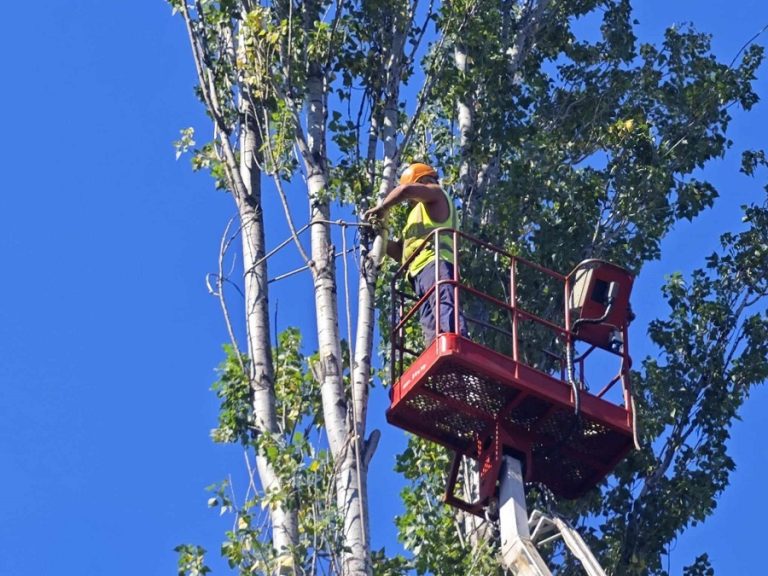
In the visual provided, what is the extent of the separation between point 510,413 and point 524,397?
235mm

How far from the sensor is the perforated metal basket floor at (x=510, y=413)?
13375mm

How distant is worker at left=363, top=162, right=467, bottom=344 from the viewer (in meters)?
13.9

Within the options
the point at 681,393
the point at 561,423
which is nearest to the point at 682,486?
the point at 681,393

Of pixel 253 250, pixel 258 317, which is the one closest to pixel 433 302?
pixel 258 317

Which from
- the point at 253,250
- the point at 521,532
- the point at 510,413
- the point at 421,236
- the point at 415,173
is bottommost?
the point at 521,532

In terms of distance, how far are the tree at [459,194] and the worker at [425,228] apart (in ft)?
1.01

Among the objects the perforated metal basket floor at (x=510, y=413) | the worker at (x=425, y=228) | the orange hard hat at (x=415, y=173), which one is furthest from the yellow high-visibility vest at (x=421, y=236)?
the perforated metal basket floor at (x=510, y=413)

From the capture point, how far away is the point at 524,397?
533 inches

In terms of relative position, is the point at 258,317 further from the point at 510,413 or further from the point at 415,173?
the point at 510,413

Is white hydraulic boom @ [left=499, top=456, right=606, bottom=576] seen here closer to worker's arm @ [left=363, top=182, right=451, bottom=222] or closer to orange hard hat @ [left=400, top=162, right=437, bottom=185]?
worker's arm @ [left=363, top=182, right=451, bottom=222]

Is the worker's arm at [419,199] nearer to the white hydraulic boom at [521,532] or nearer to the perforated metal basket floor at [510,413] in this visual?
the perforated metal basket floor at [510,413]

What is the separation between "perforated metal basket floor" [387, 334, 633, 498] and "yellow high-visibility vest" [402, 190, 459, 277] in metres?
0.81

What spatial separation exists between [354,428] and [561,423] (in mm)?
1297

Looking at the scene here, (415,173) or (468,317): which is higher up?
(415,173)
